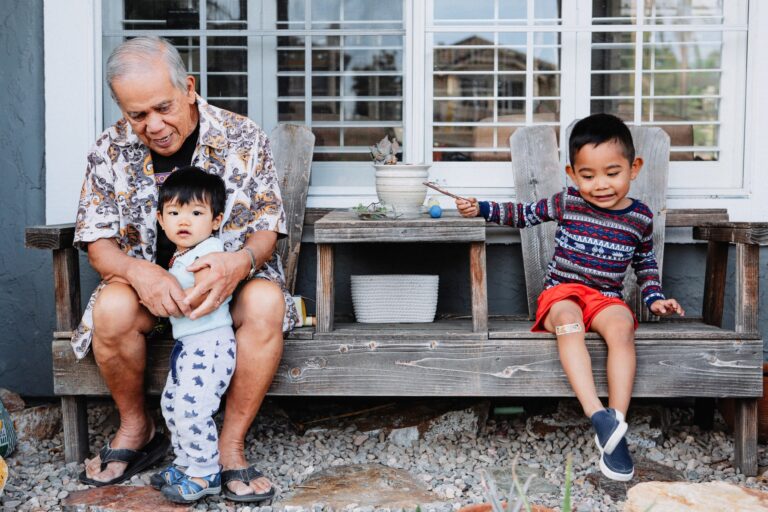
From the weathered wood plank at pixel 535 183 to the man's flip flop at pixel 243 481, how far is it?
3.88ft

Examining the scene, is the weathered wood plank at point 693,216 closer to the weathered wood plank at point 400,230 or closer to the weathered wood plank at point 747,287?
the weathered wood plank at point 747,287

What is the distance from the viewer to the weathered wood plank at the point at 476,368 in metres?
2.89

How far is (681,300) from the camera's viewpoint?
3508 mm

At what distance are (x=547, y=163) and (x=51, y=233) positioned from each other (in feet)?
5.84

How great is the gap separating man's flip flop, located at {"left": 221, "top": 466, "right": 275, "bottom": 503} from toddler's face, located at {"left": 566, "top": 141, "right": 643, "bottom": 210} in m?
1.38

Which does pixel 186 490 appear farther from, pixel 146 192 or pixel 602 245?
pixel 602 245

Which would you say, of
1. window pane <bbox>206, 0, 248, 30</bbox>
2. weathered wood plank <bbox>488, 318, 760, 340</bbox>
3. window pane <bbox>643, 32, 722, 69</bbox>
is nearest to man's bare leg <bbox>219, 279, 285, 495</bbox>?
weathered wood plank <bbox>488, 318, 760, 340</bbox>

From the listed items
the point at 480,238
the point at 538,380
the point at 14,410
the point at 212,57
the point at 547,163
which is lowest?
the point at 14,410

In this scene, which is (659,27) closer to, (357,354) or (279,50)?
(279,50)

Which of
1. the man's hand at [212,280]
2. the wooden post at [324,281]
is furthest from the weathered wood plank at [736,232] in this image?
the man's hand at [212,280]

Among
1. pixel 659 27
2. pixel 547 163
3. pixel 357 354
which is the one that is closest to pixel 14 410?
pixel 357 354

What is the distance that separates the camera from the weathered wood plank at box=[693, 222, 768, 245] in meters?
2.80

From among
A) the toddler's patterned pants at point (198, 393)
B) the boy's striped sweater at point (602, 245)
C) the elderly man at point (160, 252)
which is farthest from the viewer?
the boy's striped sweater at point (602, 245)

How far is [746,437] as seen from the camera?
9.60 feet
